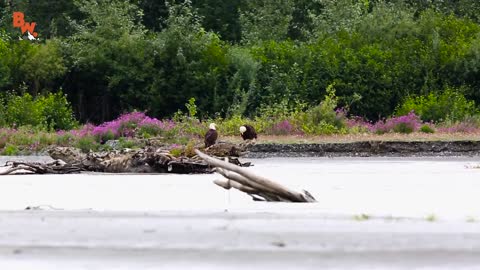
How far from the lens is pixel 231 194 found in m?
9.22

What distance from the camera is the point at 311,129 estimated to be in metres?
27.6

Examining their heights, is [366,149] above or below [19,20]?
below

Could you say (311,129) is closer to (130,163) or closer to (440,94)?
(440,94)

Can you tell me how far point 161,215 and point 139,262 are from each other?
43.4 inches

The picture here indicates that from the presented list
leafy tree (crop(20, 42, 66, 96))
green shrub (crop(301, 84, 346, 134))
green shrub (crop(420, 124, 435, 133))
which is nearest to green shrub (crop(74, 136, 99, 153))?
green shrub (crop(301, 84, 346, 134))

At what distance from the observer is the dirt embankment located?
79.5 ft

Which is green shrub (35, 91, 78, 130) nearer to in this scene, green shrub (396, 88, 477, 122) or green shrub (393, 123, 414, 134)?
green shrub (393, 123, 414, 134)

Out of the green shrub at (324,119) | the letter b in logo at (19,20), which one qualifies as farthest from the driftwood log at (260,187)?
the letter b in logo at (19,20)

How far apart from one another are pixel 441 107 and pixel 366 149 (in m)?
6.97

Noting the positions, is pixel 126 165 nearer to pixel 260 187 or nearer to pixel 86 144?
pixel 260 187

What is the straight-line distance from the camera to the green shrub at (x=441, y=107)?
30500 mm

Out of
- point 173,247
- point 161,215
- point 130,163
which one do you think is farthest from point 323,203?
point 130,163

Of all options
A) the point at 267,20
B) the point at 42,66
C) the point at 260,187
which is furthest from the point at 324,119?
the point at 267,20

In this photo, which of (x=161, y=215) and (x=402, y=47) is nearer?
(x=161, y=215)
